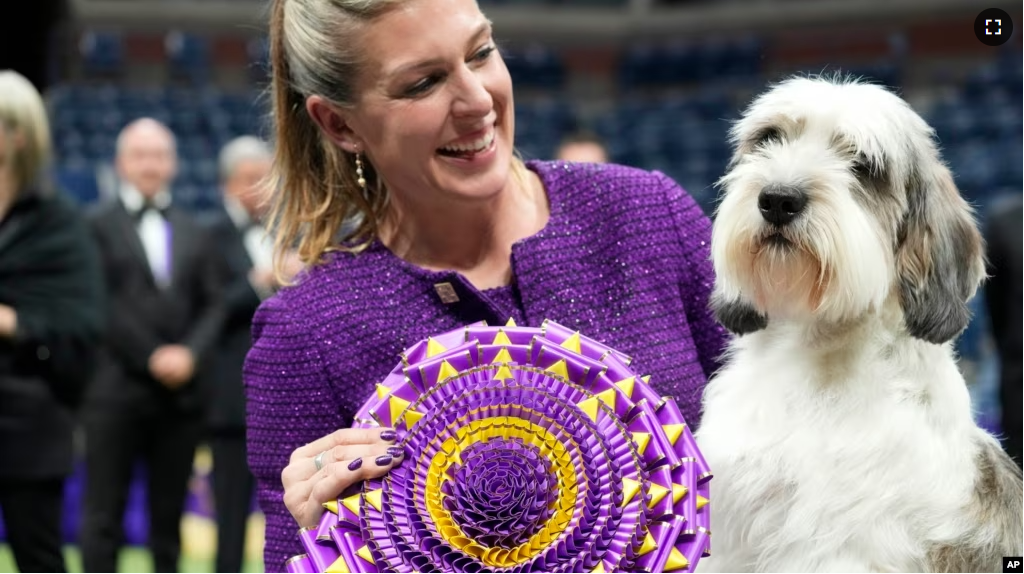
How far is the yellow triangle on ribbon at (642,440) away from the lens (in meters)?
1.65

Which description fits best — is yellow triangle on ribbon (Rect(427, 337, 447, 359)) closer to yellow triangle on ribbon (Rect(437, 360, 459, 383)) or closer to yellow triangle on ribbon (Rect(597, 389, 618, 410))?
yellow triangle on ribbon (Rect(437, 360, 459, 383))

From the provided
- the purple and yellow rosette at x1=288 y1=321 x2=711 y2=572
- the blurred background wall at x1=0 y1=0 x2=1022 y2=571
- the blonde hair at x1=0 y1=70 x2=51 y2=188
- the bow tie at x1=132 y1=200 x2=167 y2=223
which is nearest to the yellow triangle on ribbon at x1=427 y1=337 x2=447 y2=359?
the purple and yellow rosette at x1=288 y1=321 x2=711 y2=572

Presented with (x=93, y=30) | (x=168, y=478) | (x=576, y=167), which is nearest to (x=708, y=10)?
(x=93, y=30)

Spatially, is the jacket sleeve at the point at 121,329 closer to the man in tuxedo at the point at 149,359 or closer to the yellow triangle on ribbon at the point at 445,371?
the man in tuxedo at the point at 149,359

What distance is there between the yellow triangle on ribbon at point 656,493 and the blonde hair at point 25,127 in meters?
2.95

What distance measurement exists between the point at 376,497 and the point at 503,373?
0.81 ft

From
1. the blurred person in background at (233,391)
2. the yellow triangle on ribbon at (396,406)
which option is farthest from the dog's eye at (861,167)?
the blurred person in background at (233,391)

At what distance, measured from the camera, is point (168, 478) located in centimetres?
537

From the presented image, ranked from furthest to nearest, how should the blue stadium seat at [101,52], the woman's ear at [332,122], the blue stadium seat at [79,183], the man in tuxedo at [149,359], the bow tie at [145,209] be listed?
the blue stadium seat at [101,52] → the blue stadium seat at [79,183] → the bow tie at [145,209] → the man in tuxedo at [149,359] → the woman's ear at [332,122]

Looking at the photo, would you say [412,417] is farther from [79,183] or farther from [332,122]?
[79,183]

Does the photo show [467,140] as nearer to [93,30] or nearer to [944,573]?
[944,573]

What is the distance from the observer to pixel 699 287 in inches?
84.0

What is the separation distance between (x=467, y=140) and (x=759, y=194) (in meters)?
0.53

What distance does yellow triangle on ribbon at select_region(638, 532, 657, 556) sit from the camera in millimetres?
1610
